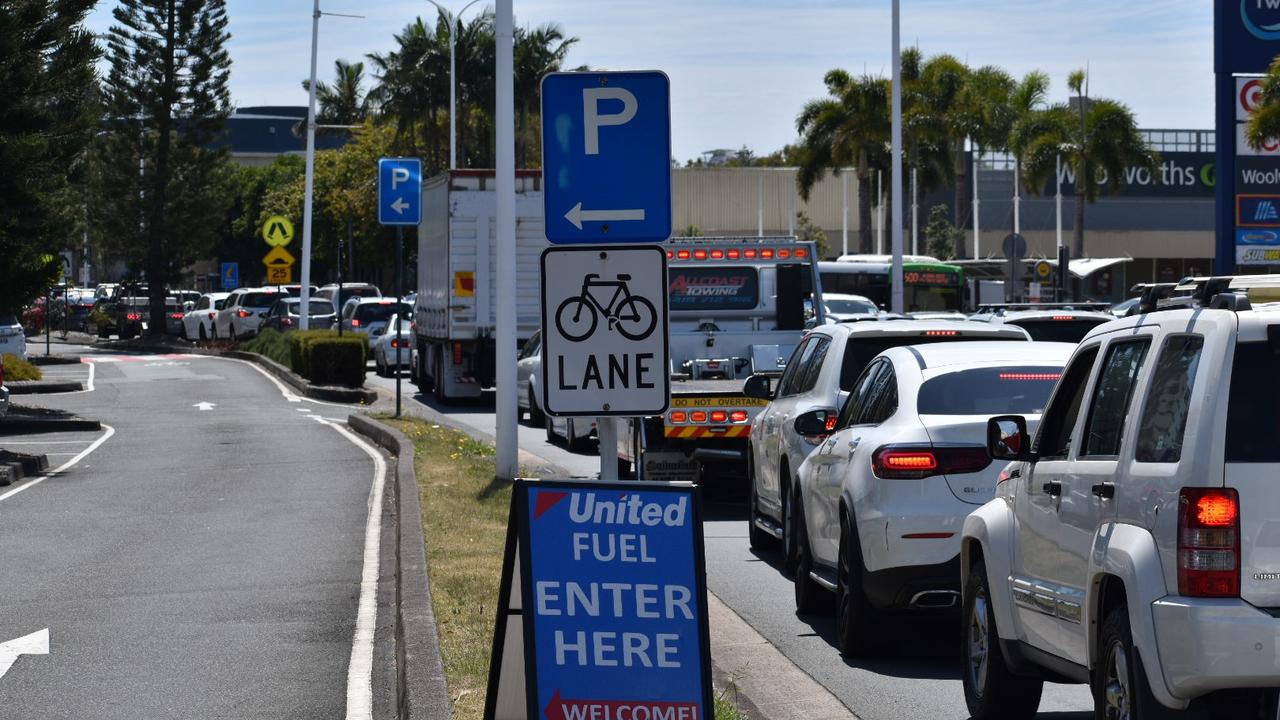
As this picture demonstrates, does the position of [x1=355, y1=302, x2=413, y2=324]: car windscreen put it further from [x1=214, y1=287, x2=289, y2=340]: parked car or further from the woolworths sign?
the woolworths sign

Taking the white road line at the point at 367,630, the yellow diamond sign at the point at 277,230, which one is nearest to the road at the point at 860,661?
the white road line at the point at 367,630

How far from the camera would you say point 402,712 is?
780 centimetres

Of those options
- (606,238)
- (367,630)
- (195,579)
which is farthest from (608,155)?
(195,579)

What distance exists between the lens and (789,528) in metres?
11.6

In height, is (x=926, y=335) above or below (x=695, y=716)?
above

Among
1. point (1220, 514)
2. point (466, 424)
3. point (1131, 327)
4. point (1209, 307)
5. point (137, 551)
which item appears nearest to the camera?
point (1220, 514)

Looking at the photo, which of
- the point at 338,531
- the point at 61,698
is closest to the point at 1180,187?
the point at 338,531

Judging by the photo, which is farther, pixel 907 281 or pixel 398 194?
pixel 907 281

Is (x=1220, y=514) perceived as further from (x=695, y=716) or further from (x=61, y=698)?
(x=61, y=698)

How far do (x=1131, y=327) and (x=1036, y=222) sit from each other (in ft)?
310

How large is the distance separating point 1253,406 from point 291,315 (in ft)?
156

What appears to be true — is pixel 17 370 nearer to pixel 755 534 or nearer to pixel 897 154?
pixel 897 154

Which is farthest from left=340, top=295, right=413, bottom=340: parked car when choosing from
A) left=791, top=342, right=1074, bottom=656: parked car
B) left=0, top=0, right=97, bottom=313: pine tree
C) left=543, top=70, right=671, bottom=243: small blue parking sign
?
left=543, top=70, right=671, bottom=243: small blue parking sign

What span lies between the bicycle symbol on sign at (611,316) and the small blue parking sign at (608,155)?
27cm
